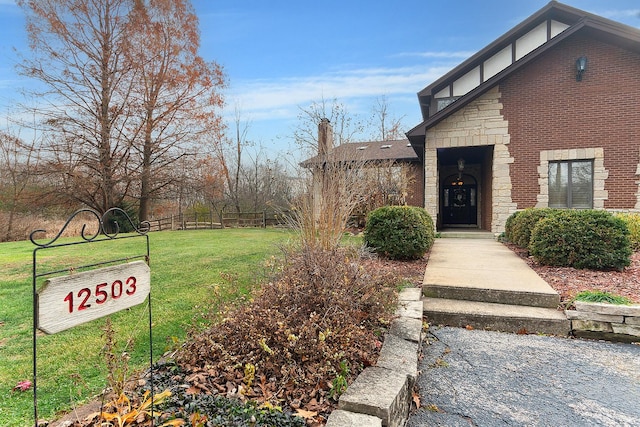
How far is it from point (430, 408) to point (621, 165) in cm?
1012

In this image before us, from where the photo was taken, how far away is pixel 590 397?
96.9 inches

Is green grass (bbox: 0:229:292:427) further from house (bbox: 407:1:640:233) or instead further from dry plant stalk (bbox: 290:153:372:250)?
house (bbox: 407:1:640:233)

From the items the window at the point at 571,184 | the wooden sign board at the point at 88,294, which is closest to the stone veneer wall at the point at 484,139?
the window at the point at 571,184

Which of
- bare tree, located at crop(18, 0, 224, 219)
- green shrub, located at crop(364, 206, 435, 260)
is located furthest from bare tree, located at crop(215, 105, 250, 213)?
green shrub, located at crop(364, 206, 435, 260)

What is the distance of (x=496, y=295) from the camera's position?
4250 millimetres

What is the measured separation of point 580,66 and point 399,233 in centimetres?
742

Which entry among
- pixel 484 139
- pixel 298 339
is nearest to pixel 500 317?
pixel 298 339

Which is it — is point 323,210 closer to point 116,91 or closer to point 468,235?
point 468,235

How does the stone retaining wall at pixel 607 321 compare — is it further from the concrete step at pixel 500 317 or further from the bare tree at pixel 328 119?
the bare tree at pixel 328 119

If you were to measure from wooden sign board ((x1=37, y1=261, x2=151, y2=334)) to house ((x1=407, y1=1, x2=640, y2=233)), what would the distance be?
9878 mm

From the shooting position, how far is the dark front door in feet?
46.7

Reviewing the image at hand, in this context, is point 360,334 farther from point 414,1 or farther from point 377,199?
point 414,1

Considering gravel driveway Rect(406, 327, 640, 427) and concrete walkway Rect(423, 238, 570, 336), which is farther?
concrete walkway Rect(423, 238, 570, 336)

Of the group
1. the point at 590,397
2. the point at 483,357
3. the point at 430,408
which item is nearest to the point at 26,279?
the point at 430,408
